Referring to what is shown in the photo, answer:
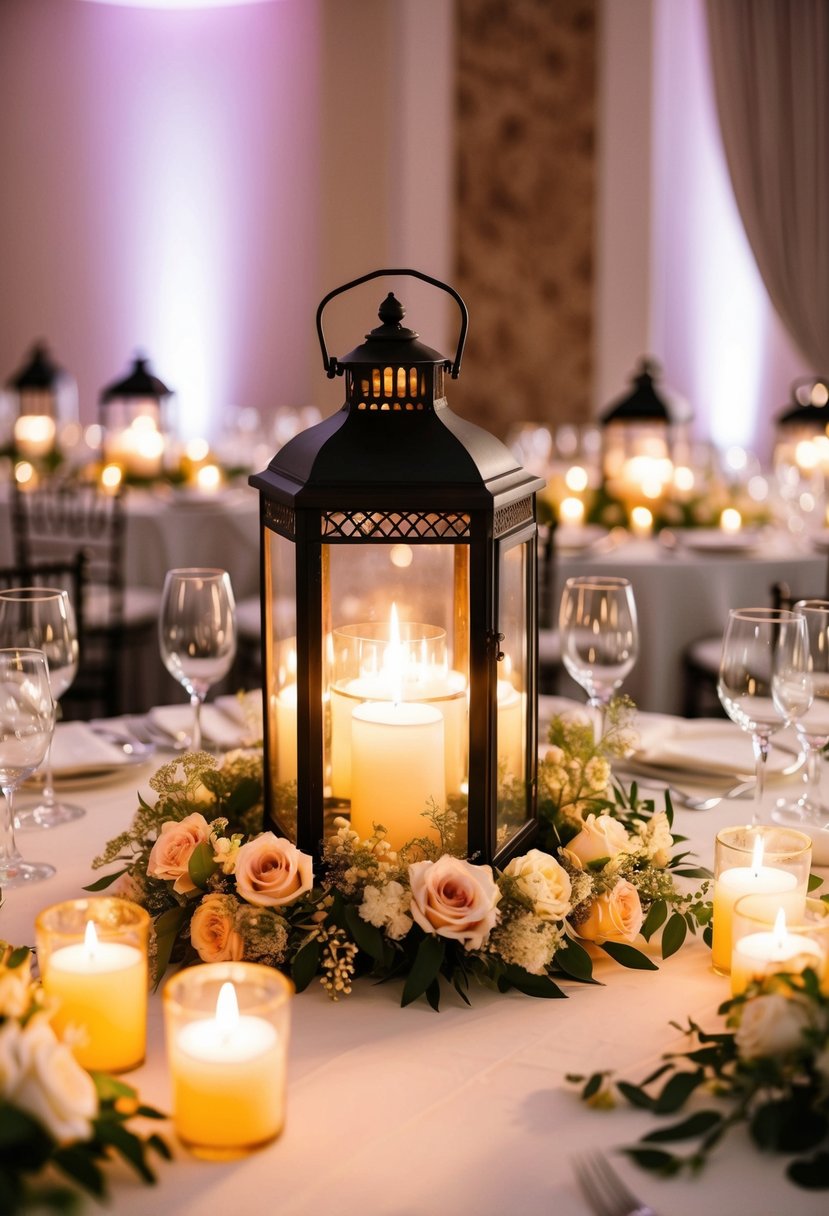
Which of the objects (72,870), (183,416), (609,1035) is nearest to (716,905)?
(609,1035)

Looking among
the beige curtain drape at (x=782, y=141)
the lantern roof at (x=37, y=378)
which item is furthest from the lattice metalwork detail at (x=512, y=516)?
the beige curtain drape at (x=782, y=141)

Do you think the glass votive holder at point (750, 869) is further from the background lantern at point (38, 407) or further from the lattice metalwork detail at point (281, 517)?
the background lantern at point (38, 407)

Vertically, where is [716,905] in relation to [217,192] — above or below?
below

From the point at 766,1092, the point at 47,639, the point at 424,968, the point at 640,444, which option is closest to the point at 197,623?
the point at 47,639

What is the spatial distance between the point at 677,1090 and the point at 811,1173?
13 centimetres

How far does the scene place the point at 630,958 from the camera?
1365 mm

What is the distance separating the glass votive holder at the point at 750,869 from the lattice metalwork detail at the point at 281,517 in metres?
0.52

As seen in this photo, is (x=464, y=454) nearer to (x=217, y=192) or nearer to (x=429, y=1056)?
(x=429, y=1056)

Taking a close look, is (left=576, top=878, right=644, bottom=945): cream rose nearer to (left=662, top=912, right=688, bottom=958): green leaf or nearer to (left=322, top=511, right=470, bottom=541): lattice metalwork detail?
(left=662, top=912, right=688, bottom=958): green leaf

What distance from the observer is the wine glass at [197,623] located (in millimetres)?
1874

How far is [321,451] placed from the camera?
1368 millimetres

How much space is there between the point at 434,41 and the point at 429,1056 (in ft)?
21.8

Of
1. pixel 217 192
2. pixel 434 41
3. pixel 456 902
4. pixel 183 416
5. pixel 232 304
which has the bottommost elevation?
pixel 456 902

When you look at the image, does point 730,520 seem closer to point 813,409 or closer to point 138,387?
point 813,409
